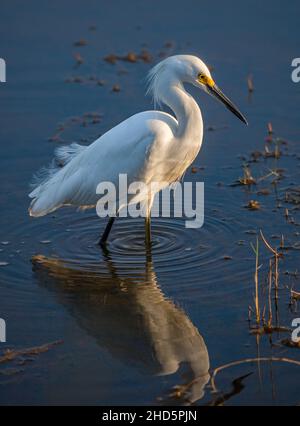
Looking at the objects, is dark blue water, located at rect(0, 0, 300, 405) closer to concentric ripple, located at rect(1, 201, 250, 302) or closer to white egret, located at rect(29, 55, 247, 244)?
concentric ripple, located at rect(1, 201, 250, 302)

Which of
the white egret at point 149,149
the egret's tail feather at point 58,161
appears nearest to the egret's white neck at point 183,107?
the white egret at point 149,149

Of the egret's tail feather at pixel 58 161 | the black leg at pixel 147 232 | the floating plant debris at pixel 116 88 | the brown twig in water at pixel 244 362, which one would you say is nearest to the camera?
the brown twig in water at pixel 244 362

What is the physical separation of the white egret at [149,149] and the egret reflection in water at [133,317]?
56 centimetres

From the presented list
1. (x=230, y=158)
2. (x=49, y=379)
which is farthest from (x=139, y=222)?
(x=49, y=379)

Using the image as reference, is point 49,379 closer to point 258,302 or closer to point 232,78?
point 258,302

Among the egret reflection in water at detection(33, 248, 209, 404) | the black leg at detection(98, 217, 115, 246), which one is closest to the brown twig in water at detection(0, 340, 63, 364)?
the egret reflection in water at detection(33, 248, 209, 404)

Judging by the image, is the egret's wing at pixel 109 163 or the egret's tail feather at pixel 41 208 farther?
the egret's tail feather at pixel 41 208

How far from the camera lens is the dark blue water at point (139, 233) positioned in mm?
5168

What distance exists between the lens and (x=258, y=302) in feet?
19.5

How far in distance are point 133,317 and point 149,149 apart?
140 centimetres

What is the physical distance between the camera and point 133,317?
5.93 metres

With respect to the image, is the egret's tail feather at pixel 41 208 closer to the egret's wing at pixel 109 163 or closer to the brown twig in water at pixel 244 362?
the egret's wing at pixel 109 163

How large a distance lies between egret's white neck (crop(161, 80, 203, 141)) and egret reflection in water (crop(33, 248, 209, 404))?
103 centimetres

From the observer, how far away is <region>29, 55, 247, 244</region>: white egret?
669 centimetres
